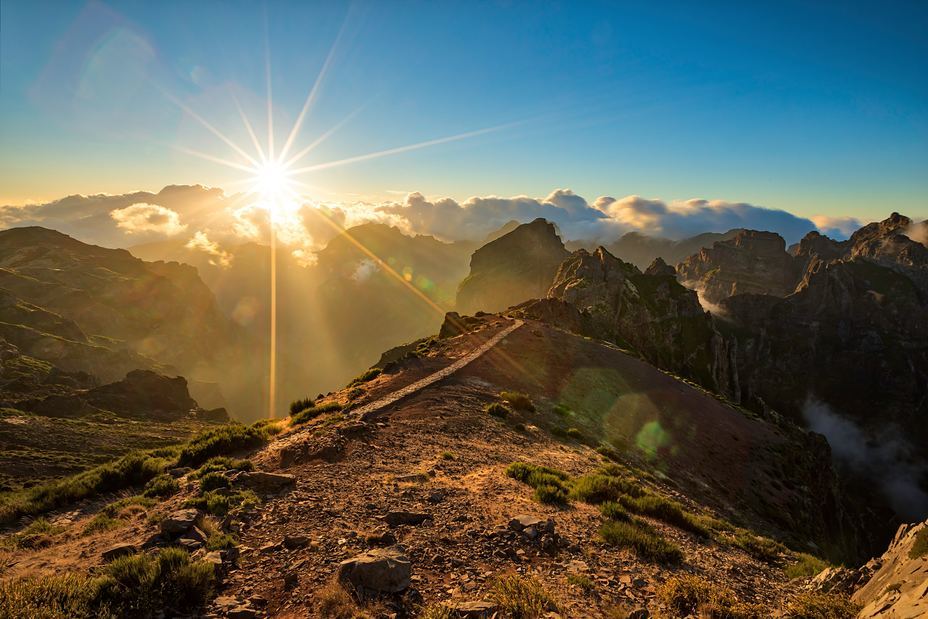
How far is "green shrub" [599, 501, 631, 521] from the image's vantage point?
13609 mm

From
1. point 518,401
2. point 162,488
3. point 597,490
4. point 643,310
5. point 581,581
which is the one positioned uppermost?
point 643,310

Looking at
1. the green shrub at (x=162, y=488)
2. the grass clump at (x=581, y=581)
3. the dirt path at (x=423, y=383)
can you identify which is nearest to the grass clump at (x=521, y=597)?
the grass clump at (x=581, y=581)

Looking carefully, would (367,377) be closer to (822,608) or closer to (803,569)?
(803,569)

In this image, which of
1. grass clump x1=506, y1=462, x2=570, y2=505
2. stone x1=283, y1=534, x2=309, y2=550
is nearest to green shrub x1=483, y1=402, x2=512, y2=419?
grass clump x1=506, y1=462, x2=570, y2=505

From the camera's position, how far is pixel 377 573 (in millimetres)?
8711

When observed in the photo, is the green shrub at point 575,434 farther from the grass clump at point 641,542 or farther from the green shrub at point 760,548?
the grass clump at point 641,542

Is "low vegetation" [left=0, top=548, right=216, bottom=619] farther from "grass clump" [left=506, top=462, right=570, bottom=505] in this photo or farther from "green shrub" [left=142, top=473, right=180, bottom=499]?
"grass clump" [left=506, top=462, right=570, bottom=505]

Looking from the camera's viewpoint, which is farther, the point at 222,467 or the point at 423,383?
the point at 423,383

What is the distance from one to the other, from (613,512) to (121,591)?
12934 millimetres

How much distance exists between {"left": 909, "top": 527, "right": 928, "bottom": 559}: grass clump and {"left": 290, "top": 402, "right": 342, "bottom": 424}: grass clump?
25029 mm

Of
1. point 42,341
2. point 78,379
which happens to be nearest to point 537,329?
point 78,379

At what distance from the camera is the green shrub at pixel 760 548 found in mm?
13914

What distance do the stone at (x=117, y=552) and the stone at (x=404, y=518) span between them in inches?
238

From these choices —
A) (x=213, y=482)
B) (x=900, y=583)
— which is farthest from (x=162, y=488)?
(x=900, y=583)
